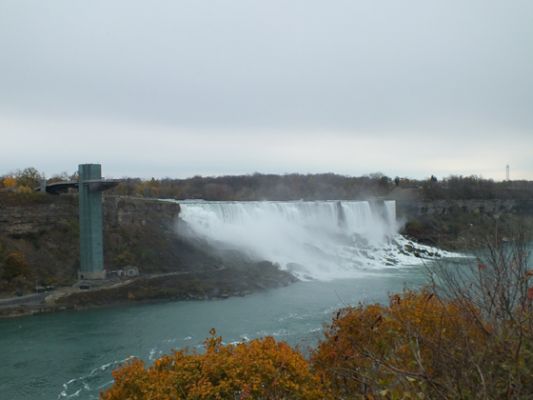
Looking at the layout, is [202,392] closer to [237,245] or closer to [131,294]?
[131,294]

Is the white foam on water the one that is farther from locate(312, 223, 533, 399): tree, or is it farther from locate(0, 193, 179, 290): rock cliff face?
locate(0, 193, 179, 290): rock cliff face

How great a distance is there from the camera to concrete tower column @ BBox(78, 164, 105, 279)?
2242 centimetres

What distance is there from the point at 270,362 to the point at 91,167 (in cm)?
1882

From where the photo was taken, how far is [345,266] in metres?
29.4

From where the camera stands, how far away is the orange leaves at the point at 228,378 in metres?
5.37

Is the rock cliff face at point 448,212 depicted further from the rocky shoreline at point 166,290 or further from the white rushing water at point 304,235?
the rocky shoreline at point 166,290

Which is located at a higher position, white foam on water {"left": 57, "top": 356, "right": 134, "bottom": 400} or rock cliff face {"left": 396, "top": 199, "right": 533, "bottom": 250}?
rock cliff face {"left": 396, "top": 199, "right": 533, "bottom": 250}

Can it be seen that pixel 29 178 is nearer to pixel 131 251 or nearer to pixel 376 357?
pixel 131 251

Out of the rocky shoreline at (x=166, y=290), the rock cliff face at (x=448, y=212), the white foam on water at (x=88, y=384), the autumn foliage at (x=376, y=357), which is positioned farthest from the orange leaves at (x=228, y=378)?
the rock cliff face at (x=448, y=212)

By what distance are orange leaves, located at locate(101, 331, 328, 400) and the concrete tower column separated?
17312 mm

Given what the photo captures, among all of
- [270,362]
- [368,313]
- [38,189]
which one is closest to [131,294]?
[38,189]

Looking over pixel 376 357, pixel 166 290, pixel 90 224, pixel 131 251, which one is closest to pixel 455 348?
pixel 376 357

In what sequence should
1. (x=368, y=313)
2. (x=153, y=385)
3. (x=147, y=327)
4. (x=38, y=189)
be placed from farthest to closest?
(x=38, y=189)
(x=147, y=327)
(x=368, y=313)
(x=153, y=385)

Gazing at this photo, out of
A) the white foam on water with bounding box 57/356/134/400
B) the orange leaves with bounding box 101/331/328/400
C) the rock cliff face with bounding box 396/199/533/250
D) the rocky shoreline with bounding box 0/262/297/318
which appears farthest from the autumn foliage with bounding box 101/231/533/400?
the rock cliff face with bounding box 396/199/533/250
